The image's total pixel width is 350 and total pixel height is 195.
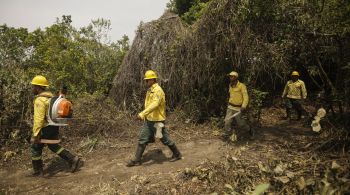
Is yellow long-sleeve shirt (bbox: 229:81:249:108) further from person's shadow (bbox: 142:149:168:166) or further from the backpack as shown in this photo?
the backpack

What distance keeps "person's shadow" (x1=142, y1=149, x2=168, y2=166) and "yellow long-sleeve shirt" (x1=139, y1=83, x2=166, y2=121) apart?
0.98 meters

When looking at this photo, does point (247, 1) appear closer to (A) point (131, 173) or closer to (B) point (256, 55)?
(B) point (256, 55)

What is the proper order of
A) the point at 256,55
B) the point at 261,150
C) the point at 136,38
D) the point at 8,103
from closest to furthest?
the point at 261,150
the point at 256,55
the point at 8,103
the point at 136,38

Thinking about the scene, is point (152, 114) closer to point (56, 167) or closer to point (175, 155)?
point (175, 155)

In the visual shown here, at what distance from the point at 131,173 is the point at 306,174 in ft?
9.92

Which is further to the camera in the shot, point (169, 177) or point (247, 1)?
point (247, 1)

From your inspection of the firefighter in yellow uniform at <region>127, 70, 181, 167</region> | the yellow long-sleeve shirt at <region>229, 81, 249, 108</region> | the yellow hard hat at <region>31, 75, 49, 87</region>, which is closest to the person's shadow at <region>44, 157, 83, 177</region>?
the firefighter in yellow uniform at <region>127, 70, 181, 167</region>

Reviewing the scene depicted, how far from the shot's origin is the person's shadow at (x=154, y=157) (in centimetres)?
651

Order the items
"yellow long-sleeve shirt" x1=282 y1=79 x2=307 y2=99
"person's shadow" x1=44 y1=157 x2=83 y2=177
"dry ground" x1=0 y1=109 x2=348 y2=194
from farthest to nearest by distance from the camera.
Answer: "yellow long-sleeve shirt" x1=282 y1=79 x2=307 y2=99 < "person's shadow" x1=44 y1=157 x2=83 y2=177 < "dry ground" x1=0 y1=109 x2=348 y2=194

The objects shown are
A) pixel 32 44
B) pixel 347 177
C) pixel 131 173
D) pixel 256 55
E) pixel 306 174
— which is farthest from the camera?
pixel 32 44

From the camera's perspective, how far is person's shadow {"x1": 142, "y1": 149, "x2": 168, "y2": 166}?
21.4 feet

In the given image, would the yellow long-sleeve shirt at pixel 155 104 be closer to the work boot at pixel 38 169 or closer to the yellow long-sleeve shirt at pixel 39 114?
the yellow long-sleeve shirt at pixel 39 114

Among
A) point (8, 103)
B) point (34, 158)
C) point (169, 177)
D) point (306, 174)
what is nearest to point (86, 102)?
point (8, 103)

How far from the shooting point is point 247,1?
6934 millimetres
